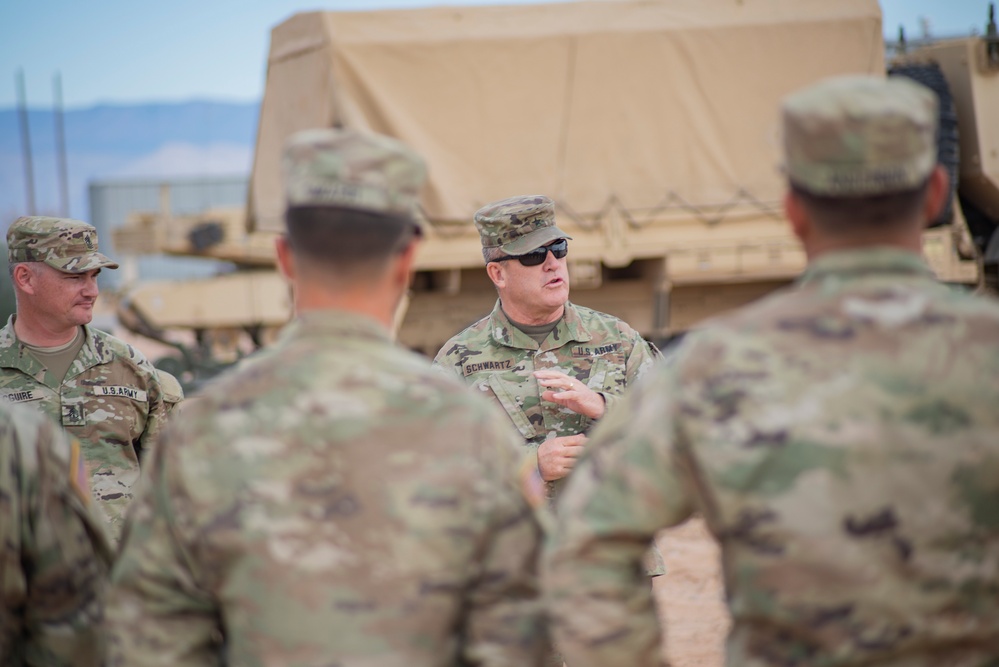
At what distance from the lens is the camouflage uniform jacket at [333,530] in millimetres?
1914

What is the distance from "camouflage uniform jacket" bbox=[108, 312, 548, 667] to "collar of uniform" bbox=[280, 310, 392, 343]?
3cm

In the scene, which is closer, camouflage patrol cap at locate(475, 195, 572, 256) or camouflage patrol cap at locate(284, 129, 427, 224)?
camouflage patrol cap at locate(284, 129, 427, 224)

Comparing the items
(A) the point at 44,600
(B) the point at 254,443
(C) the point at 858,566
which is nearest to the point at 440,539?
(B) the point at 254,443

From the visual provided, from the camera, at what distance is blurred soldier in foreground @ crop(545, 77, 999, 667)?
72.2 inches

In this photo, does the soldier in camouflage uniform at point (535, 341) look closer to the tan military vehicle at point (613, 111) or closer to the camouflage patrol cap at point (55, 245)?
the camouflage patrol cap at point (55, 245)

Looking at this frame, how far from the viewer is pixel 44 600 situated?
2.19m

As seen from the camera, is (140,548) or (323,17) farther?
(323,17)

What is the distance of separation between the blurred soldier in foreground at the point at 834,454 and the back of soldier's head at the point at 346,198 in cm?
52

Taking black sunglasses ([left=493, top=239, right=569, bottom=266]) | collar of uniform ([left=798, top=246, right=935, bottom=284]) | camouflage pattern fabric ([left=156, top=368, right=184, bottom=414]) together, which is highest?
collar of uniform ([left=798, top=246, right=935, bottom=284])

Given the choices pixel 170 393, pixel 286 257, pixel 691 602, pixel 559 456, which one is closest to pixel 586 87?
pixel 691 602

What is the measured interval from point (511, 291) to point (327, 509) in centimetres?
215

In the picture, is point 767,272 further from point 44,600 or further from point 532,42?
point 44,600

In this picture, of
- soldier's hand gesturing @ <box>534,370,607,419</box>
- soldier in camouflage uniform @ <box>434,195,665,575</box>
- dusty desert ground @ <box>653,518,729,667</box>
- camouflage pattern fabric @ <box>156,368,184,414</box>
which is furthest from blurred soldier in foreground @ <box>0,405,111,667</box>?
dusty desert ground @ <box>653,518,729,667</box>

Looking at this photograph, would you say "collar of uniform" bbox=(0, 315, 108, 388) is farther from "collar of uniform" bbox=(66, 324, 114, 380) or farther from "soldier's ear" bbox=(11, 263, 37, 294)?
"soldier's ear" bbox=(11, 263, 37, 294)
